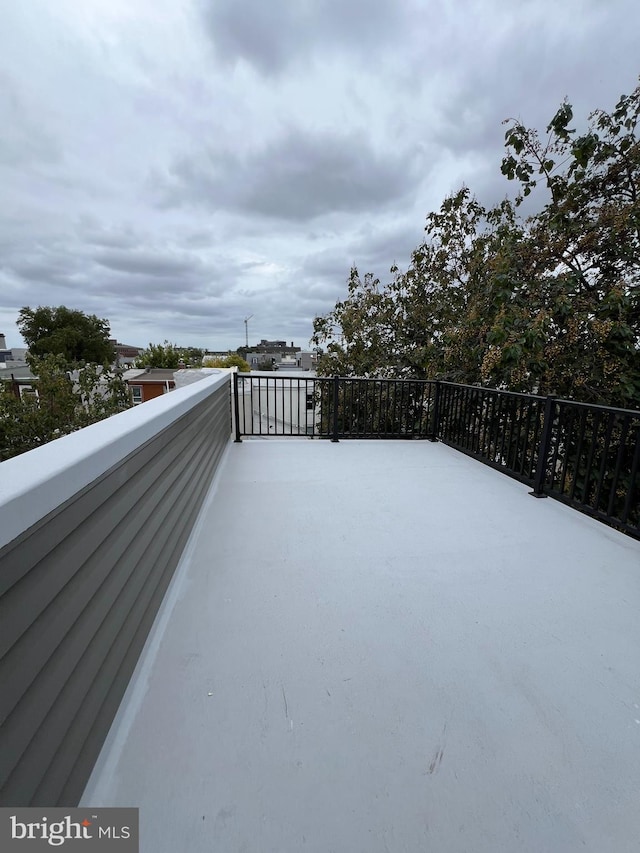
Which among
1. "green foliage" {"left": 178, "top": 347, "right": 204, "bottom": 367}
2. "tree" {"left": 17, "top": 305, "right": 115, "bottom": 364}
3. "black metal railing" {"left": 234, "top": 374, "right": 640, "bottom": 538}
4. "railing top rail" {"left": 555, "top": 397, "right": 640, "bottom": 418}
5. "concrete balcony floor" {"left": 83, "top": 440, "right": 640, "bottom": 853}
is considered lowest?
"concrete balcony floor" {"left": 83, "top": 440, "right": 640, "bottom": 853}

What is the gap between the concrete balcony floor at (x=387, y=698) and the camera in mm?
983

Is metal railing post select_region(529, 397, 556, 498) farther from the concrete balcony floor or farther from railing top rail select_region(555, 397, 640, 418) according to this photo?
the concrete balcony floor

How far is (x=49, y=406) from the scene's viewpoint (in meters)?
7.69

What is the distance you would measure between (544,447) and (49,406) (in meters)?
8.83

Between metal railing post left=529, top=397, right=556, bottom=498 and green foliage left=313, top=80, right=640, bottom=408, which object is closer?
metal railing post left=529, top=397, right=556, bottom=498

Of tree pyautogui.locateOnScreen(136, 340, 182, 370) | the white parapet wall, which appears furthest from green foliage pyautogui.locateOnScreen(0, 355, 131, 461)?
tree pyautogui.locateOnScreen(136, 340, 182, 370)

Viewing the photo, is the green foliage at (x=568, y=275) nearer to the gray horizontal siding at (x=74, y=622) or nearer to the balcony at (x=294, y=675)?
the balcony at (x=294, y=675)

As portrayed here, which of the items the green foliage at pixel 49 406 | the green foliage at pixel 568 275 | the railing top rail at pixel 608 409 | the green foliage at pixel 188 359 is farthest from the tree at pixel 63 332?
the railing top rail at pixel 608 409

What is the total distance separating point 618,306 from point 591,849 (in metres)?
4.22

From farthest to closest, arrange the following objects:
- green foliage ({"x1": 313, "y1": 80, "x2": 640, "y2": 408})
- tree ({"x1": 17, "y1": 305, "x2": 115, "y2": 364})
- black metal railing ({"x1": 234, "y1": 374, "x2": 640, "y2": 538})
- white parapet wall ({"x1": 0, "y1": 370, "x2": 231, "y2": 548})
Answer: tree ({"x1": 17, "y1": 305, "x2": 115, "y2": 364}) < green foliage ({"x1": 313, "y1": 80, "x2": 640, "y2": 408}) < black metal railing ({"x1": 234, "y1": 374, "x2": 640, "y2": 538}) < white parapet wall ({"x1": 0, "y1": 370, "x2": 231, "y2": 548})

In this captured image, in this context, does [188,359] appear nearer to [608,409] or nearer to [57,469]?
[608,409]

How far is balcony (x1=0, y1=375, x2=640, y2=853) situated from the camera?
862mm

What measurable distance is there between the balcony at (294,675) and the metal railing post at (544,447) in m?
0.92

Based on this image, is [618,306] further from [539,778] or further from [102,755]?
[102,755]
